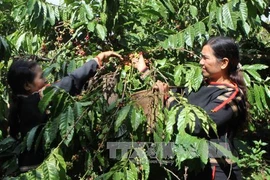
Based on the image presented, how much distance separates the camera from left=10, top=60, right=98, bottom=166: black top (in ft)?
6.91

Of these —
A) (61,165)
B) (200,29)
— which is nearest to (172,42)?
(200,29)

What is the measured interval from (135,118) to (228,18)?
2.61 feet

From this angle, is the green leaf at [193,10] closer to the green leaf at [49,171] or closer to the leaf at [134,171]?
the leaf at [134,171]

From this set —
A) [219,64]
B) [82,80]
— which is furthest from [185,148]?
[82,80]

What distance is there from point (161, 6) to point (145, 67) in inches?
29.1

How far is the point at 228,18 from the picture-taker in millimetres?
2271

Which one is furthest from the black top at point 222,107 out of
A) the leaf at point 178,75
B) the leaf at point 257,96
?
the leaf at point 257,96

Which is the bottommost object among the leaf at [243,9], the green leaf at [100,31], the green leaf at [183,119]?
the green leaf at [183,119]

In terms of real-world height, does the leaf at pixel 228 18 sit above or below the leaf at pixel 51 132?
above

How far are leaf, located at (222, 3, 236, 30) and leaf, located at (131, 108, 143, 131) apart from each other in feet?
2.40

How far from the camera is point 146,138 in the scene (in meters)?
1.91

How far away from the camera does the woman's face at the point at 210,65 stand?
198 centimetres

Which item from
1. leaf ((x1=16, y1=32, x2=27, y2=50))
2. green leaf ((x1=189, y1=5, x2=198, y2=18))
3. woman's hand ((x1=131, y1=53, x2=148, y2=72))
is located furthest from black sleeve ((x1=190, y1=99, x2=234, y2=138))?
leaf ((x1=16, y1=32, x2=27, y2=50))

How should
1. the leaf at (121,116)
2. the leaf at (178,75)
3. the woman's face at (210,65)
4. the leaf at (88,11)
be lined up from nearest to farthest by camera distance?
the leaf at (121,116) < the woman's face at (210,65) < the leaf at (178,75) < the leaf at (88,11)
